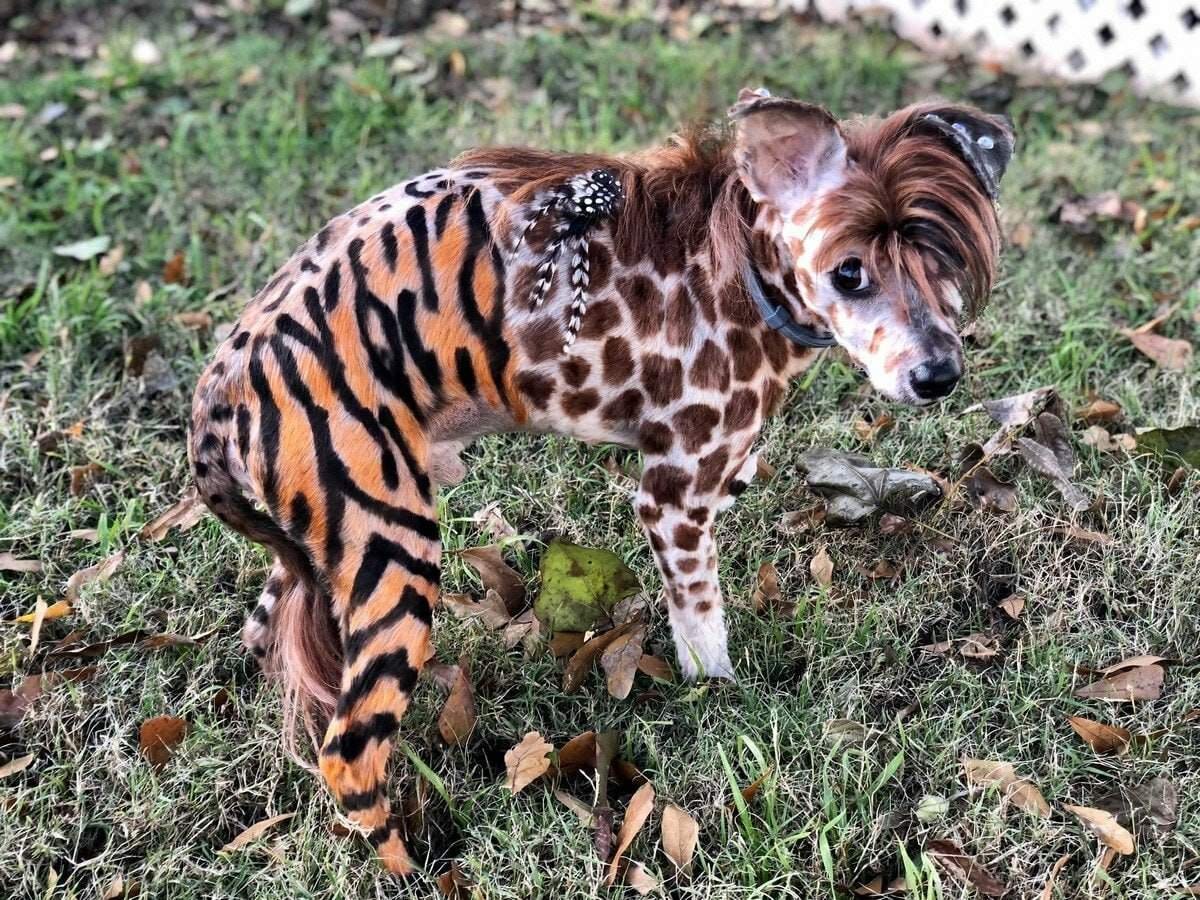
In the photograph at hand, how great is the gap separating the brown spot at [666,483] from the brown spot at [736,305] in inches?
14.8

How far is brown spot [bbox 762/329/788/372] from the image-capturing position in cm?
268

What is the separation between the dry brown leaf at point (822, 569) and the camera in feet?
10.4

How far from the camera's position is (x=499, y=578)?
321 centimetres

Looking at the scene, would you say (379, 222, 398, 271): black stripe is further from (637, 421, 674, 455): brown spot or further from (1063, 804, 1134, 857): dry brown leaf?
(1063, 804, 1134, 857): dry brown leaf

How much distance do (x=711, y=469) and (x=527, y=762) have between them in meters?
0.82

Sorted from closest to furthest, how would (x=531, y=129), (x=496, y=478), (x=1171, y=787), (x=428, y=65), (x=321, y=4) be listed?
(x=1171, y=787)
(x=496, y=478)
(x=531, y=129)
(x=428, y=65)
(x=321, y=4)

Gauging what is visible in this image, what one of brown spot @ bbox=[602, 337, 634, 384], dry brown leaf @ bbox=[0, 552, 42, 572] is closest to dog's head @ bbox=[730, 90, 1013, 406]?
brown spot @ bbox=[602, 337, 634, 384]

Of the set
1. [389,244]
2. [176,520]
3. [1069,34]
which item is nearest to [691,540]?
[389,244]

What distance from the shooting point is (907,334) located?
2332mm

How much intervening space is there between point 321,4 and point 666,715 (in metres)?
4.66

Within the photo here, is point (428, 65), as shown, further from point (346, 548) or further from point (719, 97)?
point (346, 548)

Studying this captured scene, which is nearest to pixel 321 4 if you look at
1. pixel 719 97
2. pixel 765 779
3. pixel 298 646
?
pixel 719 97

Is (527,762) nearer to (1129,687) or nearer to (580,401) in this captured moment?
(580,401)

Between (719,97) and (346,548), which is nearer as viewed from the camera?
(346,548)
